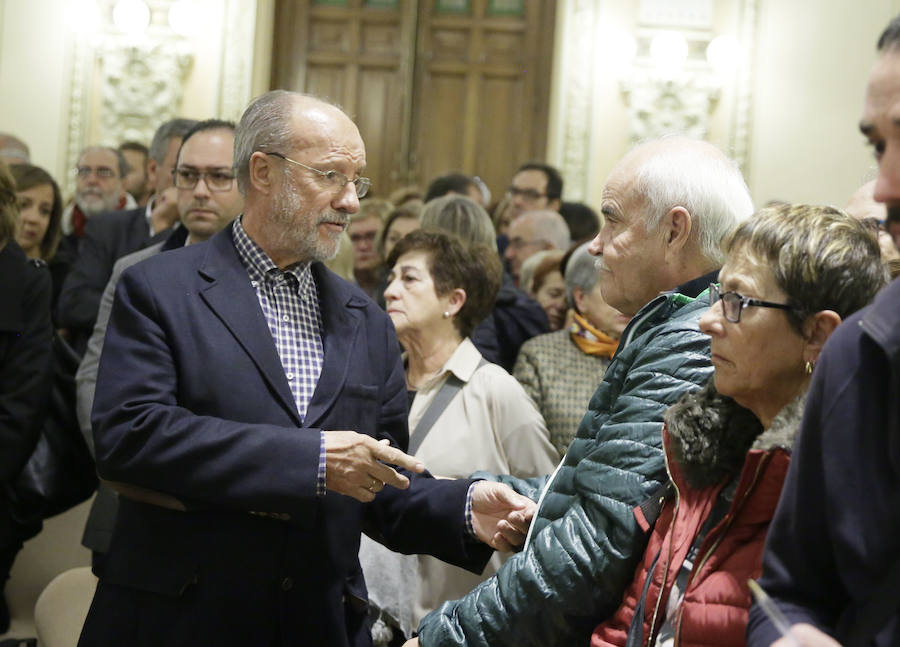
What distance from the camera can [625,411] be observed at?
2.08 metres

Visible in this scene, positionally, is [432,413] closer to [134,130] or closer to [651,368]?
[651,368]

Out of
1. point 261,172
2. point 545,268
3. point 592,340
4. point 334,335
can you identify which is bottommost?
point 592,340

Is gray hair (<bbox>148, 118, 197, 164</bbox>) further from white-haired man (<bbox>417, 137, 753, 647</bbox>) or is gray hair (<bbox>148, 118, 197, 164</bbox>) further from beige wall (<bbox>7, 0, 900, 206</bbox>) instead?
beige wall (<bbox>7, 0, 900, 206</bbox>)

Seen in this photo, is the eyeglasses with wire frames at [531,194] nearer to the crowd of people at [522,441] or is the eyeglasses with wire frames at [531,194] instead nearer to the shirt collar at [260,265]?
the crowd of people at [522,441]

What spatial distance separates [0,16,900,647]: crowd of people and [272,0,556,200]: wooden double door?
23.8 ft

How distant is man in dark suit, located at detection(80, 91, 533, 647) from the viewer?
89.8 inches

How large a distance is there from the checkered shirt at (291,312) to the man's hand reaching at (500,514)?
17.5 inches

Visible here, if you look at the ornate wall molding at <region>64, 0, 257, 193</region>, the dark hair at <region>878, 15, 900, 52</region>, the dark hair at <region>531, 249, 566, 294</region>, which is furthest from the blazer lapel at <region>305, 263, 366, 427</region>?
the ornate wall molding at <region>64, 0, 257, 193</region>

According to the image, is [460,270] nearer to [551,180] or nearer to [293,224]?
[293,224]

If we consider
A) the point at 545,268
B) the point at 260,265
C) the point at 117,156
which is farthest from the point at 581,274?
the point at 117,156

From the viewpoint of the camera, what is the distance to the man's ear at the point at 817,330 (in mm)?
1829

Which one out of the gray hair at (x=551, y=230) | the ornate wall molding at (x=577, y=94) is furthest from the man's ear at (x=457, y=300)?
the ornate wall molding at (x=577, y=94)

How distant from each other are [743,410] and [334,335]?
3.32 feet

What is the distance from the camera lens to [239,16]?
395 inches
